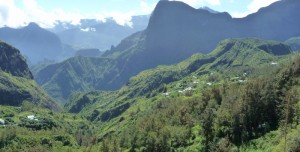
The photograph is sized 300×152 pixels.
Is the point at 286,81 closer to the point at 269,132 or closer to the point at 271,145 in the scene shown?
the point at 269,132

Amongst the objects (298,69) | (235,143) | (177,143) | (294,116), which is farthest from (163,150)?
(298,69)

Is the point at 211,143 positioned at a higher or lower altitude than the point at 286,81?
lower

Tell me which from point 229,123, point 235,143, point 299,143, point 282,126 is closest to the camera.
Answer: point 299,143

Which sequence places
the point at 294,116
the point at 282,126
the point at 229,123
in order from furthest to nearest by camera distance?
the point at 229,123 < the point at 294,116 < the point at 282,126

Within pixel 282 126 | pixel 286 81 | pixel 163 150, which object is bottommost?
pixel 163 150

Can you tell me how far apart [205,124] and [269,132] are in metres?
28.7

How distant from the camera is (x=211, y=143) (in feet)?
547

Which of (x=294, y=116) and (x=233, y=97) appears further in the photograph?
(x=233, y=97)

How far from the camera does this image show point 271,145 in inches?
5630

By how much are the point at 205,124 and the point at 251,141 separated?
25.5 meters

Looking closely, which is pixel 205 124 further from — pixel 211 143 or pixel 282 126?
pixel 282 126

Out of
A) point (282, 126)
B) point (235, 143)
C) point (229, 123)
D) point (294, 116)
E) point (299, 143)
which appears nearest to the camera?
point (299, 143)

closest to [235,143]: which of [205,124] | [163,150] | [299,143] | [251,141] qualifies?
[251,141]

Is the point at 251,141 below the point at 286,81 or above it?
below
